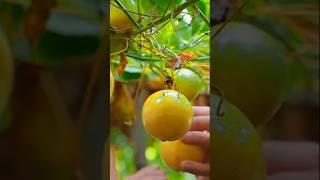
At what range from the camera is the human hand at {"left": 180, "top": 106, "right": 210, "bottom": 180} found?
82cm

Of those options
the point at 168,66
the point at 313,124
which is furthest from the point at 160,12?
the point at 313,124

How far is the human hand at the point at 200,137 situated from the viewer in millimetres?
822

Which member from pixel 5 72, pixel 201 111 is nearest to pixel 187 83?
pixel 201 111

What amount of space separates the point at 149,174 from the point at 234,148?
23 centimetres

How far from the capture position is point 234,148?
775mm

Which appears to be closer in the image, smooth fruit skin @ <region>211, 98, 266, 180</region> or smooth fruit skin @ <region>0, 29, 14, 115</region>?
smooth fruit skin @ <region>211, 98, 266, 180</region>

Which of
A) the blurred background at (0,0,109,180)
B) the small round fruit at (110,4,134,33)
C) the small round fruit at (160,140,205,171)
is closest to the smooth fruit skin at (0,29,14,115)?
the blurred background at (0,0,109,180)

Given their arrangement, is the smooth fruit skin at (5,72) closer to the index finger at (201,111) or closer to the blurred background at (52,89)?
the blurred background at (52,89)

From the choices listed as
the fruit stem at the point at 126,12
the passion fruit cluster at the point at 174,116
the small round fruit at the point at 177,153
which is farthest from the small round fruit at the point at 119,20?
the small round fruit at the point at 177,153

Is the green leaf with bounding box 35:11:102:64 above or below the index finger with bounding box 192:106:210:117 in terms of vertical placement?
above

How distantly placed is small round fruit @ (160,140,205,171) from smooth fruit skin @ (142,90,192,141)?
0.08 ft

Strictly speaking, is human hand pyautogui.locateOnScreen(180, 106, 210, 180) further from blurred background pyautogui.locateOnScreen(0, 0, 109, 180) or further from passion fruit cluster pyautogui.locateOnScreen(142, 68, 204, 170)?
blurred background pyautogui.locateOnScreen(0, 0, 109, 180)

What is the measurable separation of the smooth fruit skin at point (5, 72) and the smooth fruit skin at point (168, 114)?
27 cm

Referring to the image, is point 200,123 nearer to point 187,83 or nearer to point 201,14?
point 187,83
